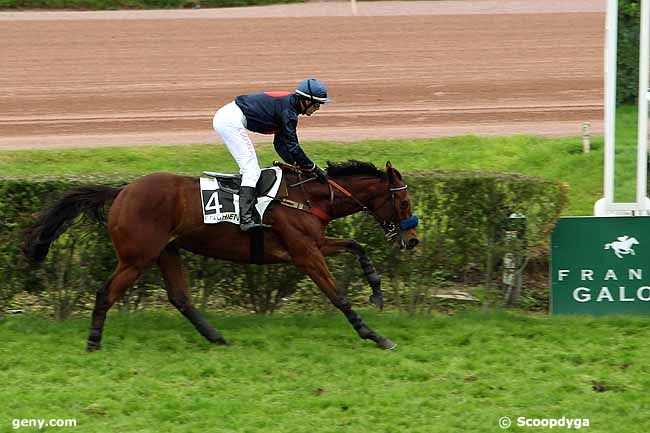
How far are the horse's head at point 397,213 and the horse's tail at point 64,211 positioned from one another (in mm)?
2002

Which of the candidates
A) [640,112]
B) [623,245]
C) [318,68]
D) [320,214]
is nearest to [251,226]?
[320,214]

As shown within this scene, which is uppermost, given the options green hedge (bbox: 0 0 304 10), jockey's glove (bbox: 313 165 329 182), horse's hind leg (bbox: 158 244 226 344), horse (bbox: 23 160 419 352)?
green hedge (bbox: 0 0 304 10)

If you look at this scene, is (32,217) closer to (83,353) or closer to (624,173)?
(83,353)

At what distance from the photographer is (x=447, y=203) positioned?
896 cm

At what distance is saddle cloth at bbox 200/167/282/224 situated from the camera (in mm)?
8320

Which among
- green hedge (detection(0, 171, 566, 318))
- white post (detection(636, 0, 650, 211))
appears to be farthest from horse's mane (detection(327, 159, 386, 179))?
white post (detection(636, 0, 650, 211))

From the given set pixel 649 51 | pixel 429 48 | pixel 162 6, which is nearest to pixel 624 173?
pixel 649 51

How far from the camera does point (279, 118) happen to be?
326 inches

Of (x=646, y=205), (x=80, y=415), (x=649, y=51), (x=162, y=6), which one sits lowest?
(x=80, y=415)

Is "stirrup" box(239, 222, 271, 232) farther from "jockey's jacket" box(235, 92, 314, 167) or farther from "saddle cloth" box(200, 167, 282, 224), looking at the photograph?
"jockey's jacket" box(235, 92, 314, 167)

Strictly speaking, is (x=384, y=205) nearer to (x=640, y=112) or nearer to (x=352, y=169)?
(x=352, y=169)

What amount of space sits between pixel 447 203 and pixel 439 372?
1691 mm

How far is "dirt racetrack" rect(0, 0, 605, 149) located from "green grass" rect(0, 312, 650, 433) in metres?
6.01

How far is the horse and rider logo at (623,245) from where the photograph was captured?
29.6 feet
